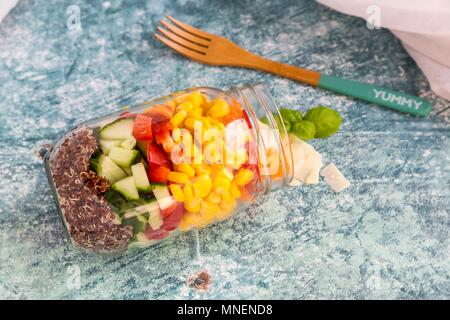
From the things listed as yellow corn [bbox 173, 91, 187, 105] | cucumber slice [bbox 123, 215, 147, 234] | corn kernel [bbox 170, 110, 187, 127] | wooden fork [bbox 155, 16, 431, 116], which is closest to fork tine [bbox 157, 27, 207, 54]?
wooden fork [bbox 155, 16, 431, 116]

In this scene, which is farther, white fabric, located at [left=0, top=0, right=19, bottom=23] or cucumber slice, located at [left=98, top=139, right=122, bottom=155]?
white fabric, located at [left=0, top=0, right=19, bottom=23]

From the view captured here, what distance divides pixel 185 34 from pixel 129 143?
0.43 m

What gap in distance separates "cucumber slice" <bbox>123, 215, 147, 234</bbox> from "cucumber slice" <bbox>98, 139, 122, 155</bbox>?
114 millimetres

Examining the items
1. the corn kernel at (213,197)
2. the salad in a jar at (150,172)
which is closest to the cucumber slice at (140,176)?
the salad in a jar at (150,172)

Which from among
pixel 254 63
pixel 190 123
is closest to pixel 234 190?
pixel 190 123

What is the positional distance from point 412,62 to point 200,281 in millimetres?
650

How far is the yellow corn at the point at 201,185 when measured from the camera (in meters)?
1.13

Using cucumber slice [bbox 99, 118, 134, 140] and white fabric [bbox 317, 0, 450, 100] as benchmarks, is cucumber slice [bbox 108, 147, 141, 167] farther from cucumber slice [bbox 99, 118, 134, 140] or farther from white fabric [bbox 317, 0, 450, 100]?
white fabric [bbox 317, 0, 450, 100]

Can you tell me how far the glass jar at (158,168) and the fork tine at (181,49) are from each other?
0.26 meters

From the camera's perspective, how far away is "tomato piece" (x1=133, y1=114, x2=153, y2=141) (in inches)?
45.3

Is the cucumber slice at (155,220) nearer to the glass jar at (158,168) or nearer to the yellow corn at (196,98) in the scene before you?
the glass jar at (158,168)
